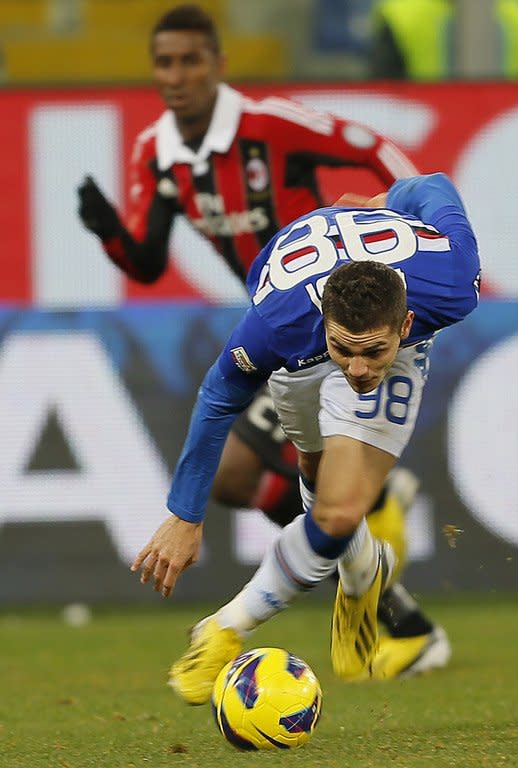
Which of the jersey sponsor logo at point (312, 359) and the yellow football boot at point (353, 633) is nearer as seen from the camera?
the jersey sponsor logo at point (312, 359)

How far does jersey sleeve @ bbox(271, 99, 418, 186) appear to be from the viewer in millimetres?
6469

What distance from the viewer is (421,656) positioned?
6344mm

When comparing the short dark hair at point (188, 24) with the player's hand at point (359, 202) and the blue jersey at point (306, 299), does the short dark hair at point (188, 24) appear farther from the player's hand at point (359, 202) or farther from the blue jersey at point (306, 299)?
the blue jersey at point (306, 299)

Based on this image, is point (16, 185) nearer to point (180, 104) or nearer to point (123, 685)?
point (180, 104)

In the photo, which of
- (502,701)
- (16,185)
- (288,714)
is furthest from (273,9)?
(288,714)

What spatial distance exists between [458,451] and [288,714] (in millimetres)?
4137

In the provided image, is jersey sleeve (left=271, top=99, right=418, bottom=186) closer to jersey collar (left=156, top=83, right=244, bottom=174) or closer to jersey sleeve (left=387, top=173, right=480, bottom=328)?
jersey collar (left=156, top=83, right=244, bottom=174)

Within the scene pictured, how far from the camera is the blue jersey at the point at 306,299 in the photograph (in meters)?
4.54

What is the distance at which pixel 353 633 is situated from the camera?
4.86 metres

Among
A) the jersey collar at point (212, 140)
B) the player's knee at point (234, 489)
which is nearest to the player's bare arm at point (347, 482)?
the player's knee at point (234, 489)

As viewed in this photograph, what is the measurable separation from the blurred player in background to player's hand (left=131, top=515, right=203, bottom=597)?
6.44ft

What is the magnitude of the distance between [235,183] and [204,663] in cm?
266

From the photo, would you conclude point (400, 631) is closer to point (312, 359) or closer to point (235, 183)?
point (235, 183)

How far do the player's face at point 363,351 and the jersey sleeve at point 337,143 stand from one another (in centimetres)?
226
